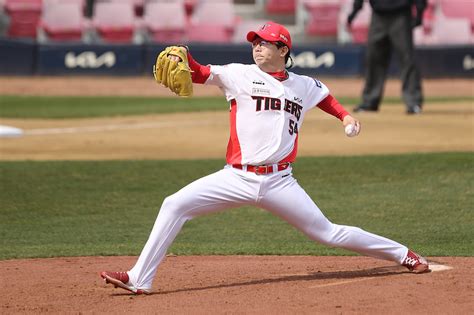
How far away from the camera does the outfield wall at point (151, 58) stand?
21.7 m

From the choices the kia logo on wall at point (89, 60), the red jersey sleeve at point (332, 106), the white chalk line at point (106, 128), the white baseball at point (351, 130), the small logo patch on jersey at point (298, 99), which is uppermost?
the small logo patch on jersey at point (298, 99)

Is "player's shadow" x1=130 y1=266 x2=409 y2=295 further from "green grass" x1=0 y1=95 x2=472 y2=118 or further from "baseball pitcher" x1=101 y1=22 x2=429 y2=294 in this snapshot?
"green grass" x1=0 y1=95 x2=472 y2=118

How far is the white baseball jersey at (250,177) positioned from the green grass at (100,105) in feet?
36.0

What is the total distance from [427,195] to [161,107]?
8.52m

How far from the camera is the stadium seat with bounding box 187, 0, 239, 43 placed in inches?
931

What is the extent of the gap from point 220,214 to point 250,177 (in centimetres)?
381

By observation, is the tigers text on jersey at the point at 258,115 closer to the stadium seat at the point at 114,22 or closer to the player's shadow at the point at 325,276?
the player's shadow at the point at 325,276

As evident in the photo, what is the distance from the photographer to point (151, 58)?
22125mm

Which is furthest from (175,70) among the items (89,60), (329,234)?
(89,60)

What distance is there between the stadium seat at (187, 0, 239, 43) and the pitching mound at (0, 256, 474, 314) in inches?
616

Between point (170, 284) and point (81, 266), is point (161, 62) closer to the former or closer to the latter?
point (170, 284)

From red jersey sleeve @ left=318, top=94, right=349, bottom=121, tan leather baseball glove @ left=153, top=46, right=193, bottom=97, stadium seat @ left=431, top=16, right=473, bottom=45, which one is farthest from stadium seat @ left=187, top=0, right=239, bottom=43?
tan leather baseball glove @ left=153, top=46, right=193, bottom=97

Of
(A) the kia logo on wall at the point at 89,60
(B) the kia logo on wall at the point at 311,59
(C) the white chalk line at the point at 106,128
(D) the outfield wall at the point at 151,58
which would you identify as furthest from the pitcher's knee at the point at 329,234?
(A) the kia logo on wall at the point at 89,60

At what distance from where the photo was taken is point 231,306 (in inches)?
255
